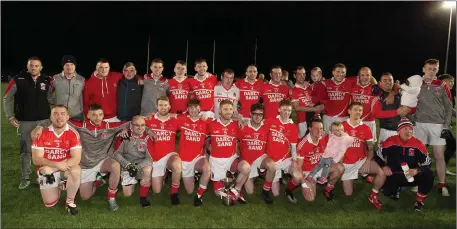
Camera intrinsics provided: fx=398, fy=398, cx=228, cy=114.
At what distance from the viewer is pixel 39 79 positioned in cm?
604

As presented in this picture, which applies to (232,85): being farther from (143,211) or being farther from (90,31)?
(90,31)

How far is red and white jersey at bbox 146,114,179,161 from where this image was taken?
5793 millimetres

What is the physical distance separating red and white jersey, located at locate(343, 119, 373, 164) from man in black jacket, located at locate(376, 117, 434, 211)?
331mm

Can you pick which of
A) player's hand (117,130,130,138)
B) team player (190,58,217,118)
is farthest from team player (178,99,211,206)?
team player (190,58,217,118)

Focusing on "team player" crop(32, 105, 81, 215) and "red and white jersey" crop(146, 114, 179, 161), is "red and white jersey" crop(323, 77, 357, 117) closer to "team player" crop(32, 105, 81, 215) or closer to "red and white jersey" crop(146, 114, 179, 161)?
"red and white jersey" crop(146, 114, 179, 161)

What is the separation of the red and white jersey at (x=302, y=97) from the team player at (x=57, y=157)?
398 cm

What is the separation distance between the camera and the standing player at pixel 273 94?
7.17 meters

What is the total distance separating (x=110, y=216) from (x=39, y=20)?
186 feet

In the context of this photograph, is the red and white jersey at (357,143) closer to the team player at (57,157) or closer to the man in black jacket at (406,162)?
the man in black jacket at (406,162)

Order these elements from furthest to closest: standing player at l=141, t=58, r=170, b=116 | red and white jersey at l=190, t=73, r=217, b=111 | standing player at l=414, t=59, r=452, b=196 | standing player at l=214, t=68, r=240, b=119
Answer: standing player at l=214, t=68, r=240, b=119 < red and white jersey at l=190, t=73, r=217, b=111 < standing player at l=141, t=58, r=170, b=116 < standing player at l=414, t=59, r=452, b=196

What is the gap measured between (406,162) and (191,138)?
10.0ft

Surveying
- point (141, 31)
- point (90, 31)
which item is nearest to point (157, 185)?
point (141, 31)

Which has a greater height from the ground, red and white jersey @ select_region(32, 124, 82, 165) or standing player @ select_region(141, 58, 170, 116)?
standing player @ select_region(141, 58, 170, 116)

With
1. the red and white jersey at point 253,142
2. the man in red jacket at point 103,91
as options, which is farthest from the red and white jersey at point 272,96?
the man in red jacket at point 103,91
